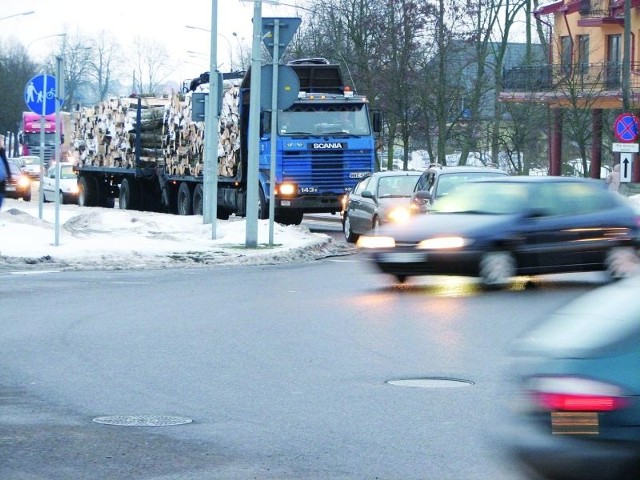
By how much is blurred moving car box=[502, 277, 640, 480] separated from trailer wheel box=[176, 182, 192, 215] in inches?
1277

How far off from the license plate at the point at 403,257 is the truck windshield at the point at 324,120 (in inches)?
607

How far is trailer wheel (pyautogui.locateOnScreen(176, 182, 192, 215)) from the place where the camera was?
125ft

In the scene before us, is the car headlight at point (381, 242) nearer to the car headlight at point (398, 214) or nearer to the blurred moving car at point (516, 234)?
the blurred moving car at point (516, 234)

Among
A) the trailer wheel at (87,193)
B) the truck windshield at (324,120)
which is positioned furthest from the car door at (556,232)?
the trailer wheel at (87,193)

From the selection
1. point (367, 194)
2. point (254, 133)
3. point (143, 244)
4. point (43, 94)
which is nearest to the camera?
point (143, 244)

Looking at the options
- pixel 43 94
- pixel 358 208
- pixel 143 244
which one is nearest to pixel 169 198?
pixel 358 208

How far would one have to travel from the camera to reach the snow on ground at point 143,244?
71.4 feet

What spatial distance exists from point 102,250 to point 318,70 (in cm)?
1320

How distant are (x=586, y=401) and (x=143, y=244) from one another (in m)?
19.2

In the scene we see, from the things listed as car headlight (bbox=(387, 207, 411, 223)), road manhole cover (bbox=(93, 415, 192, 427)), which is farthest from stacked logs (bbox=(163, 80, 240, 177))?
road manhole cover (bbox=(93, 415, 192, 427))

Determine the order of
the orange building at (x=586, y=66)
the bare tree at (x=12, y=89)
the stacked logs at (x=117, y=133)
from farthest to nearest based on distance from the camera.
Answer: the bare tree at (x=12, y=89)
the orange building at (x=586, y=66)
the stacked logs at (x=117, y=133)

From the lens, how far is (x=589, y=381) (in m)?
5.62

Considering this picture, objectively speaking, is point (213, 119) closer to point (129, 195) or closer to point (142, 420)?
point (129, 195)

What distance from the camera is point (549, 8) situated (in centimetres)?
6394
